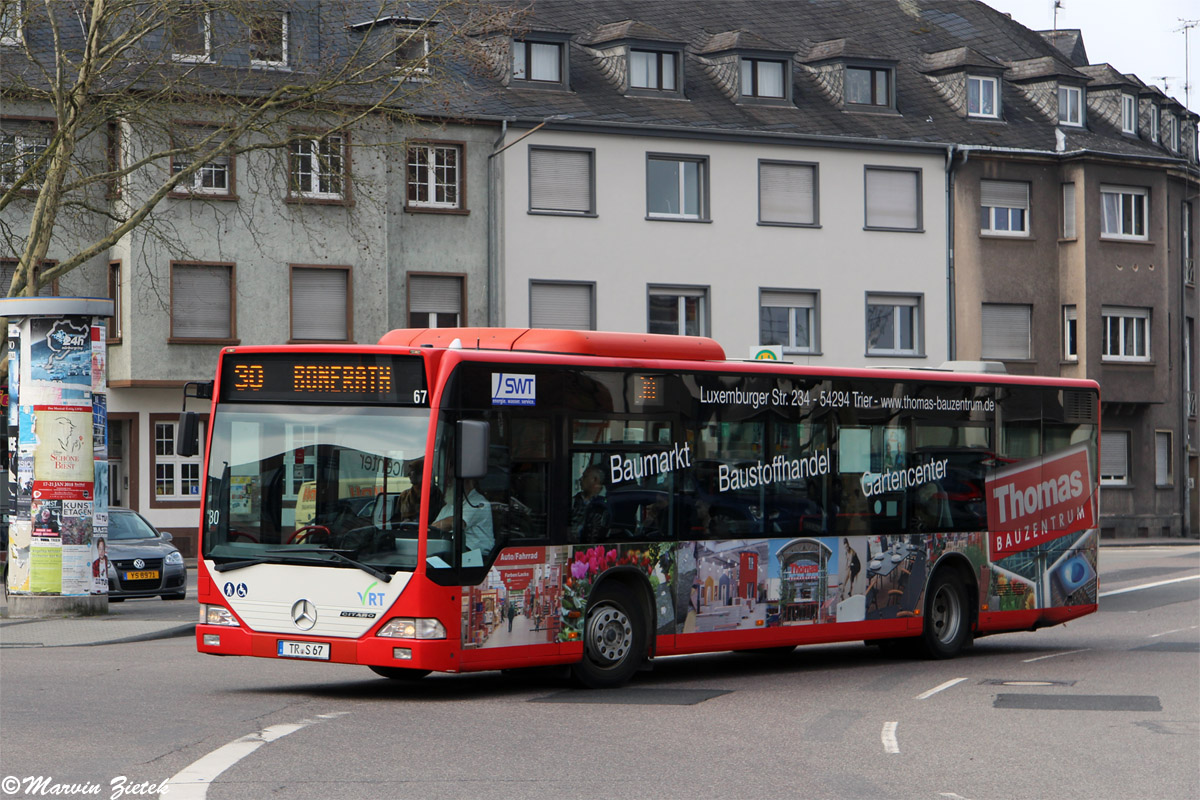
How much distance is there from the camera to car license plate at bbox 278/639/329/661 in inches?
499

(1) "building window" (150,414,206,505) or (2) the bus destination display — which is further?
(1) "building window" (150,414,206,505)

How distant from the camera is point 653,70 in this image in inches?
1735

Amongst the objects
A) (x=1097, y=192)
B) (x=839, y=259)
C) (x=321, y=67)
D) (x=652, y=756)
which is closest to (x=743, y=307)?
(x=839, y=259)

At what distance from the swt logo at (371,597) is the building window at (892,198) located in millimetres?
34060

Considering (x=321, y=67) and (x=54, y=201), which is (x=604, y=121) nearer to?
(x=321, y=67)

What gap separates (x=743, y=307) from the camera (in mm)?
43625

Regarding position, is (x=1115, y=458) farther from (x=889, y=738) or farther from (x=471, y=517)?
(x=889, y=738)

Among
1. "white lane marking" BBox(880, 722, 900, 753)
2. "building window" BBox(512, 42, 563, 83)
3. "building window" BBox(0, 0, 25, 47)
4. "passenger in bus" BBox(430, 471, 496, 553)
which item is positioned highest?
"building window" BBox(512, 42, 563, 83)

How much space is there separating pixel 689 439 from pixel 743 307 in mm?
29388

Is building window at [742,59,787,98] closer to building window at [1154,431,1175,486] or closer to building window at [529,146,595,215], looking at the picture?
building window at [529,146,595,215]

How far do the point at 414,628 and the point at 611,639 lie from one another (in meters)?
2.02

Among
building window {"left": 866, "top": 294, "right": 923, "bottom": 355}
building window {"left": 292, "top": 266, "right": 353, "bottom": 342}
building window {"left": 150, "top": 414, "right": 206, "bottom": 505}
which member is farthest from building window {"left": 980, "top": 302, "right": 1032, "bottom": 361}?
building window {"left": 150, "top": 414, "right": 206, "bottom": 505}

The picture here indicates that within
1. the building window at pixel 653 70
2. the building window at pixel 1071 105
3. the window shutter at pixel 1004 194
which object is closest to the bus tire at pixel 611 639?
the building window at pixel 653 70

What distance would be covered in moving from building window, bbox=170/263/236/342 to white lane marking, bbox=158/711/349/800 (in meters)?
27.8
